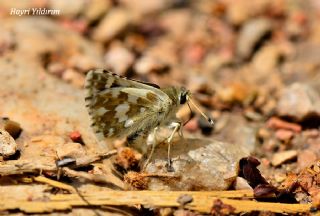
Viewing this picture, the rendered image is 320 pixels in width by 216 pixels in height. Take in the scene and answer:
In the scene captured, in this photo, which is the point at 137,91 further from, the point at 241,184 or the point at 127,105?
the point at 241,184

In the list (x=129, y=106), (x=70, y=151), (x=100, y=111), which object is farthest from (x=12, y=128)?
(x=129, y=106)

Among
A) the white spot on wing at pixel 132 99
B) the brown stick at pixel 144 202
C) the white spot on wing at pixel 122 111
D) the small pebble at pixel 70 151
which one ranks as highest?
the white spot on wing at pixel 132 99

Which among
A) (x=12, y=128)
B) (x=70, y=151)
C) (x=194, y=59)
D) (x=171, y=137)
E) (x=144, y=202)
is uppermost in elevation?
(x=194, y=59)

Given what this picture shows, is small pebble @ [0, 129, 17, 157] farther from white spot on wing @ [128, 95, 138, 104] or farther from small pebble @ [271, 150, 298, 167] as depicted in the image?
small pebble @ [271, 150, 298, 167]

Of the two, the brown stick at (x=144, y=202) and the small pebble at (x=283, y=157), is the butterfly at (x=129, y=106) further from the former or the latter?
the small pebble at (x=283, y=157)

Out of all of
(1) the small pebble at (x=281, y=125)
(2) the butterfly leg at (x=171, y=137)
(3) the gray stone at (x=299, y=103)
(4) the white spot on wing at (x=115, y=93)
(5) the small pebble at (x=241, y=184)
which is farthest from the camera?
(1) the small pebble at (x=281, y=125)

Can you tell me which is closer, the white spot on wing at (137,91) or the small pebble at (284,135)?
the white spot on wing at (137,91)

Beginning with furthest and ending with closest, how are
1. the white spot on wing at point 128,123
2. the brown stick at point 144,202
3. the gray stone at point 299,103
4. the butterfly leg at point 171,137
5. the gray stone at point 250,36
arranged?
the gray stone at point 250,36
the gray stone at point 299,103
the white spot on wing at point 128,123
the butterfly leg at point 171,137
the brown stick at point 144,202

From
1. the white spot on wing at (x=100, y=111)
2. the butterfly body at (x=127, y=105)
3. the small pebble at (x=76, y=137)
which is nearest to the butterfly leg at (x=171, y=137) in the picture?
the butterfly body at (x=127, y=105)
